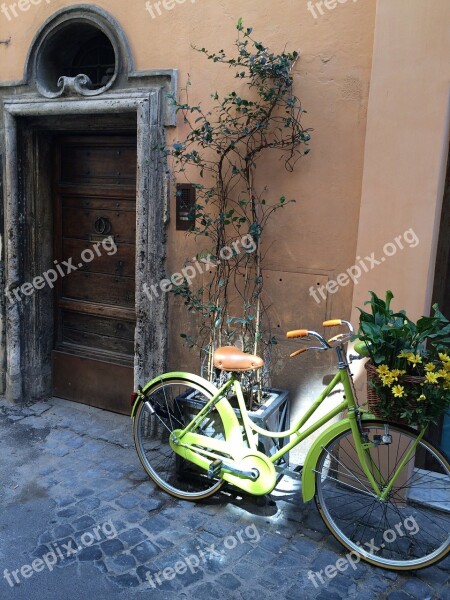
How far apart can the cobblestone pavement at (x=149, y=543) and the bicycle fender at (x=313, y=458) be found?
33 cm

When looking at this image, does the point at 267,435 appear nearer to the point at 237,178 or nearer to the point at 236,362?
the point at 236,362

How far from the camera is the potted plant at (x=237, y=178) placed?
3818 millimetres

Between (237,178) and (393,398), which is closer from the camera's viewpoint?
(393,398)

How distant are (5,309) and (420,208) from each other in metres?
3.65

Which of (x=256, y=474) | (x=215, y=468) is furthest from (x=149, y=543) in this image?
(x=256, y=474)

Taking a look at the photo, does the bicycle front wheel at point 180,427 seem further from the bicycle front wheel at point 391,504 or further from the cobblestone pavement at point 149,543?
the bicycle front wheel at point 391,504

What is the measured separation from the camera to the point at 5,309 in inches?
204

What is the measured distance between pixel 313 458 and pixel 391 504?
2.47 feet

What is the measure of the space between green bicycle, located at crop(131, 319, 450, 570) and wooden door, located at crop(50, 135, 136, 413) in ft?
3.46

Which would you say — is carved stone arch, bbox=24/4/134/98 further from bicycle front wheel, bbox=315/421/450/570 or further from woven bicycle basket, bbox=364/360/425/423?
bicycle front wheel, bbox=315/421/450/570

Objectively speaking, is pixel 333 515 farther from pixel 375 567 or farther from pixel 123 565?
pixel 123 565

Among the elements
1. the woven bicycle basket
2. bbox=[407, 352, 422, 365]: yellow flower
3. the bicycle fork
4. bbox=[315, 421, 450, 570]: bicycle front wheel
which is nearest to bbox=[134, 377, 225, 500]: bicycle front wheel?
bbox=[315, 421, 450, 570]: bicycle front wheel

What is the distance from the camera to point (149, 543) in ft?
10.7

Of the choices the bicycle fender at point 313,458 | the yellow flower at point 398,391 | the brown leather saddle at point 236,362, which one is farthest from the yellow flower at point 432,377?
the brown leather saddle at point 236,362
